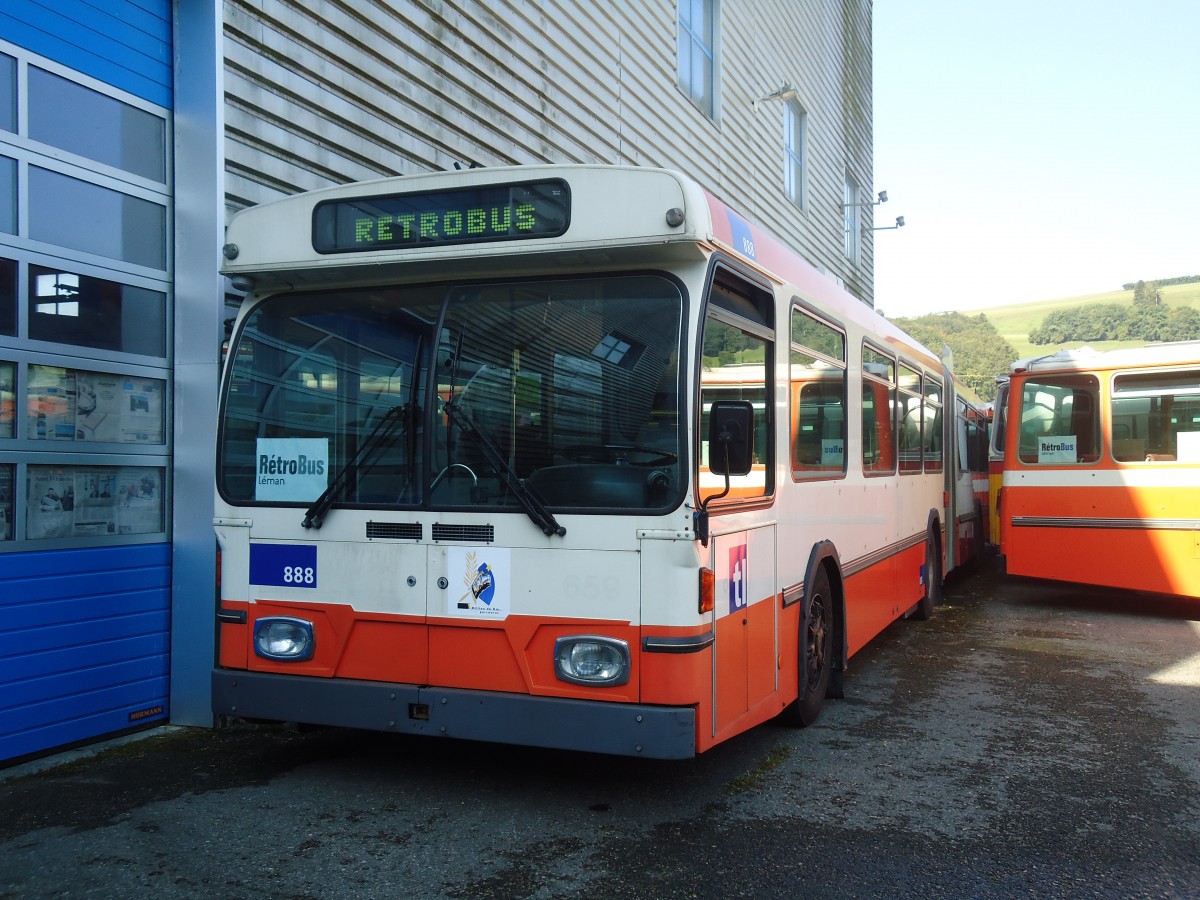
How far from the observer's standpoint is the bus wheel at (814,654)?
19.3 ft

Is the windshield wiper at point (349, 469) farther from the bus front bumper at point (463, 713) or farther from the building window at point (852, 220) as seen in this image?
the building window at point (852, 220)

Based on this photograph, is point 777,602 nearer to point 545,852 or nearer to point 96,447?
point 545,852

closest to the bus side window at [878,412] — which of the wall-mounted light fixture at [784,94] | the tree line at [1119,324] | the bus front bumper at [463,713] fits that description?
the bus front bumper at [463,713]

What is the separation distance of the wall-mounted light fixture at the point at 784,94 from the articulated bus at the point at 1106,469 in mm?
6262

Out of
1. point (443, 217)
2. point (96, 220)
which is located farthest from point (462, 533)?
point (96, 220)

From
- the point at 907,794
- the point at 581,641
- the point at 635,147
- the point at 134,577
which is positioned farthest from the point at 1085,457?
the point at 134,577

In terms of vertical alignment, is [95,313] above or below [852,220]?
below

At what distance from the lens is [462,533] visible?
4.59 m

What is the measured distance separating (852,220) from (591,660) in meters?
19.5

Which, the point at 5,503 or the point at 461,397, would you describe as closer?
the point at 461,397

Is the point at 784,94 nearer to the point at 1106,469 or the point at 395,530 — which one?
the point at 1106,469

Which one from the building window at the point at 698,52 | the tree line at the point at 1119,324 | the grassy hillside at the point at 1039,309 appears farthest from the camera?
the grassy hillside at the point at 1039,309

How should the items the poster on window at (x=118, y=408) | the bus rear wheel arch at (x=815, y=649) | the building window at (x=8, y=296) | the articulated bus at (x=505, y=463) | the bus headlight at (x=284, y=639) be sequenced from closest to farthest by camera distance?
the articulated bus at (x=505, y=463), the bus headlight at (x=284, y=639), the building window at (x=8, y=296), the poster on window at (x=118, y=408), the bus rear wheel arch at (x=815, y=649)

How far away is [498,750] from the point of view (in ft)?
18.2
